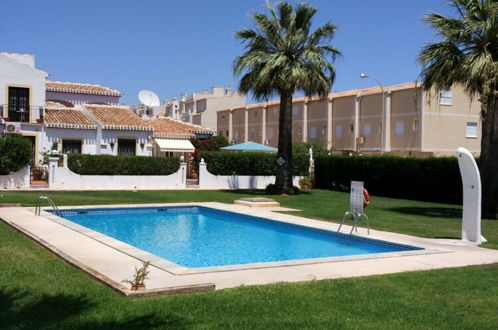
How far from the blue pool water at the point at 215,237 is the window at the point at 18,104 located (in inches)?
743

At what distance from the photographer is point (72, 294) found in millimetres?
7816

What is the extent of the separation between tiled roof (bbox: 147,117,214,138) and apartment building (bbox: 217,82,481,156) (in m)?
10.4

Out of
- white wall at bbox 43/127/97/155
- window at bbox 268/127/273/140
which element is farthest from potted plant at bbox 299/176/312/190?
window at bbox 268/127/273/140

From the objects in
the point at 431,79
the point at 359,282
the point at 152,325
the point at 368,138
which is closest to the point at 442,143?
the point at 368,138

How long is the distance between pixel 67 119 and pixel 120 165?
7325mm

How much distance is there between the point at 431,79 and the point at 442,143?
97.5ft

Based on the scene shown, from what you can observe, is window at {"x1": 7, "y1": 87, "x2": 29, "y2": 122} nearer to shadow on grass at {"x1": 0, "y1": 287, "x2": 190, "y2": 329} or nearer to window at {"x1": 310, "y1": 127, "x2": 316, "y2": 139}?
window at {"x1": 310, "y1": 127, "x2": 316, "y2": 139}

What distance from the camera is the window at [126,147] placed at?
40.8 m

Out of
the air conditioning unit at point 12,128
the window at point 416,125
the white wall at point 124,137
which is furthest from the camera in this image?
the window at point 416,125

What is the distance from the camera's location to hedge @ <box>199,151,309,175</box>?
37.8 m

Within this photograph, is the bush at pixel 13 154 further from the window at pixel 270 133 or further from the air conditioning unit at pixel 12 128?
the window at pixel 270 133

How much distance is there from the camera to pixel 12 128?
3625 cm

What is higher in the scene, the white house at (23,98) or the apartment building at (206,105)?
the apartment building at (206,105)

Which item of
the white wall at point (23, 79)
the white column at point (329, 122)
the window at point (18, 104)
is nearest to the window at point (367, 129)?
the white column at point (329, 122)
